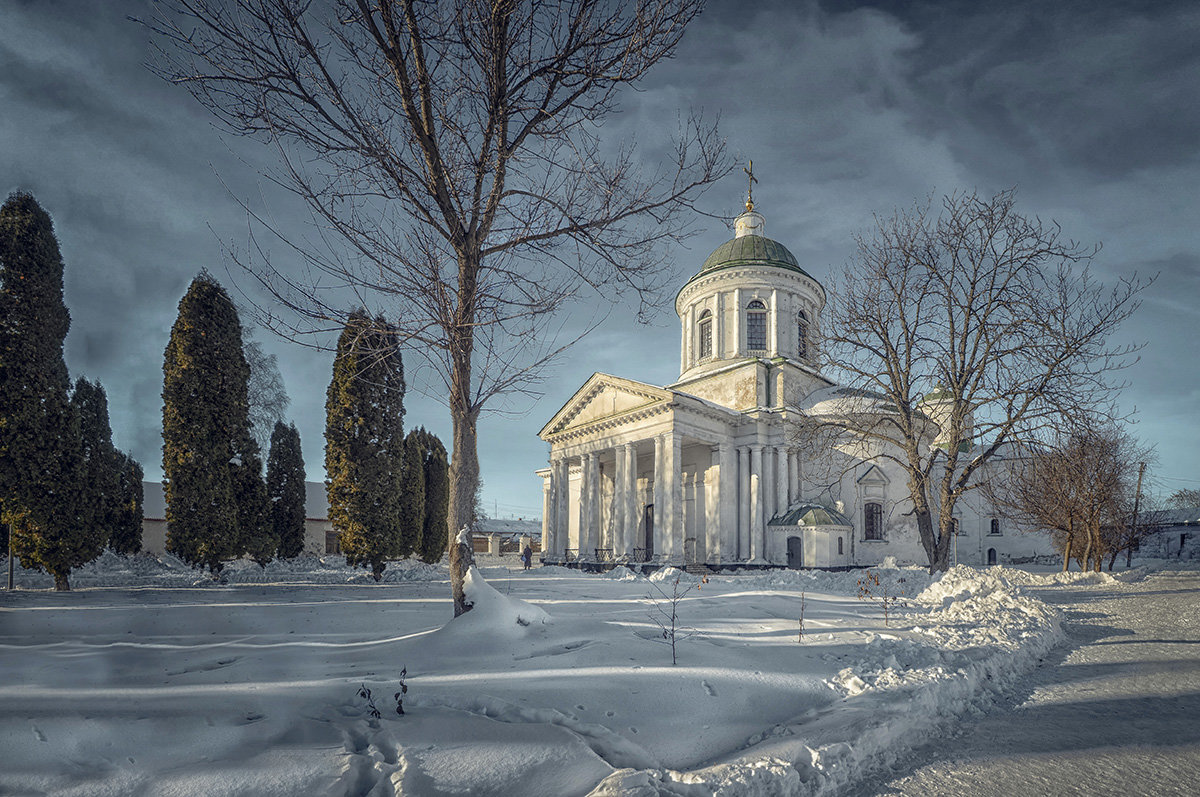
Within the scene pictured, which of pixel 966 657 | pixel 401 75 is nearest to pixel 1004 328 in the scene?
pixel 966 657

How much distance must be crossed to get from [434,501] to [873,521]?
64.4ft

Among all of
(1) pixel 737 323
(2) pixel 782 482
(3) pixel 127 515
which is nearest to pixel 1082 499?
(2) pixel 782 482

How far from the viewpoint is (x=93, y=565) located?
21141 mm

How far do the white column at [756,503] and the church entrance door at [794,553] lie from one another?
4.21 feet

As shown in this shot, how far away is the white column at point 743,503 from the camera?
26.3 meters

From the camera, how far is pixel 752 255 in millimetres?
30578

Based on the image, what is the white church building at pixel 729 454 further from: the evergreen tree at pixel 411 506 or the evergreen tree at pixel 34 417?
the evergreen tree at pixel 34 417

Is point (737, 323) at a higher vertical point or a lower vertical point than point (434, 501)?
higher

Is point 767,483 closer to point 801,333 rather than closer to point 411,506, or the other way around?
point 801,333

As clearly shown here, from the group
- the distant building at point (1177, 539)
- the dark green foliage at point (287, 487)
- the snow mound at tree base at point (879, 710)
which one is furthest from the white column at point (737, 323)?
the distant building at point (1177, 539)

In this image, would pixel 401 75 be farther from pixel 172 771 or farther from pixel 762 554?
pixel 762 554

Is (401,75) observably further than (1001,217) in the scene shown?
No

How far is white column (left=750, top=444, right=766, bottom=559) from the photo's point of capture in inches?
1007

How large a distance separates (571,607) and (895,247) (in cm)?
1206
